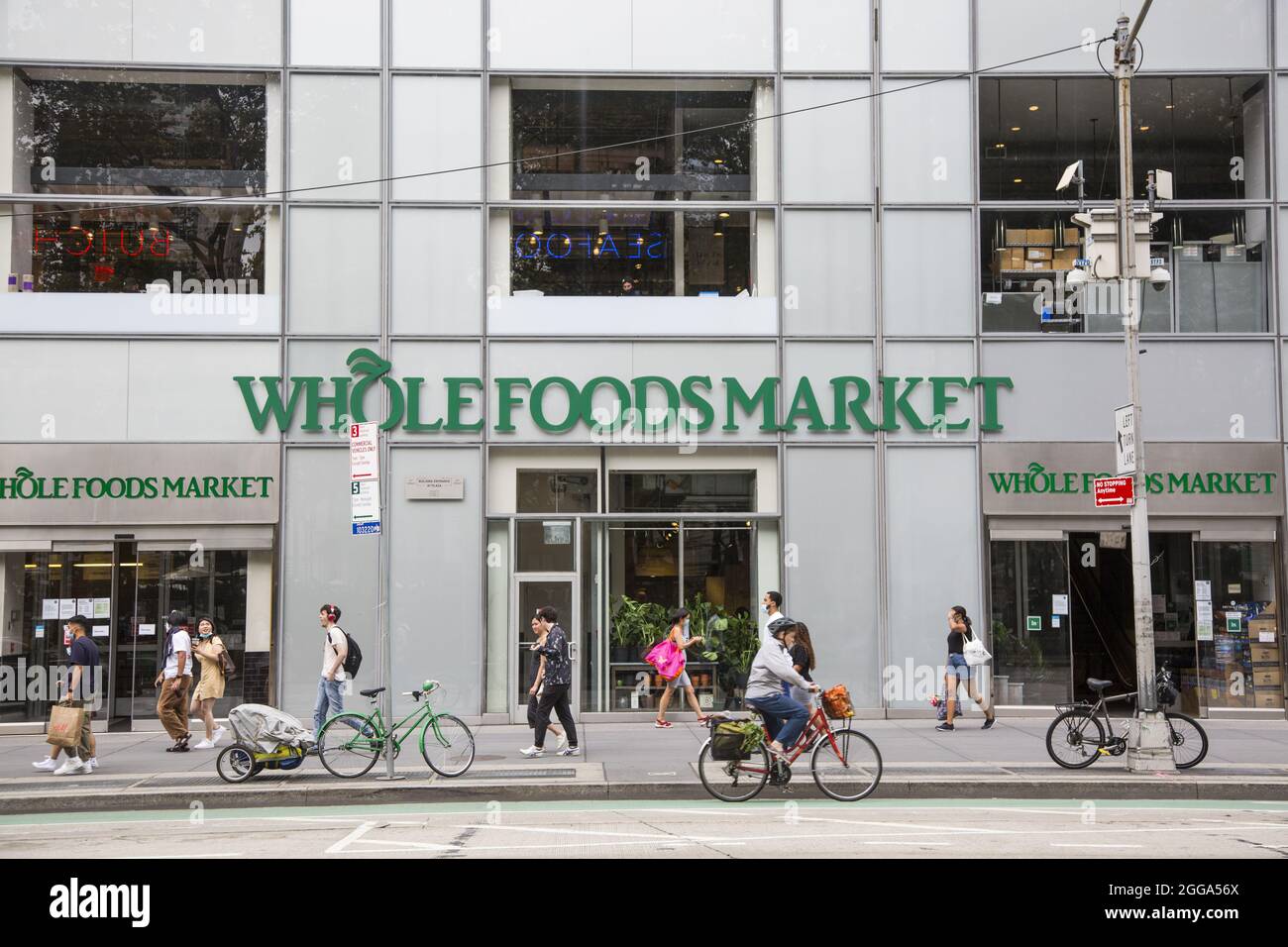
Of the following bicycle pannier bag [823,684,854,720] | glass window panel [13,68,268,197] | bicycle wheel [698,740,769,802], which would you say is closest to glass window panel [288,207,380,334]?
glass window panel [13,68,268,197]

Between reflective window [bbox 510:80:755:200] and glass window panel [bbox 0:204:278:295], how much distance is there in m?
4.09

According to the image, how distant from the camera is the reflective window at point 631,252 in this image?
1825 cm

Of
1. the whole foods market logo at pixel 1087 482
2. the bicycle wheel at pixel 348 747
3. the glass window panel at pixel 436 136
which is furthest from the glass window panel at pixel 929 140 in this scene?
the bicycle wheel at pixel 348 747

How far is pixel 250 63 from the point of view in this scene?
17.9 meters

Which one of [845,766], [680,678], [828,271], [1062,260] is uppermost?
[1062,260]

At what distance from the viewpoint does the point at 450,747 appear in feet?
42.0

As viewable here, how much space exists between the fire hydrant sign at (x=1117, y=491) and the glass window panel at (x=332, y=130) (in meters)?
10.9

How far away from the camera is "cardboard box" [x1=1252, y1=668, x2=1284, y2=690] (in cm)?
1781

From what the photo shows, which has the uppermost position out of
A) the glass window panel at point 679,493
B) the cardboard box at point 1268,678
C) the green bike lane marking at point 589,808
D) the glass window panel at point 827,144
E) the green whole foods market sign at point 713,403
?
the glass window panel at point 827,144

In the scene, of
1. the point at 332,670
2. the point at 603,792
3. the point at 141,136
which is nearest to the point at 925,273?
the point at 603,792

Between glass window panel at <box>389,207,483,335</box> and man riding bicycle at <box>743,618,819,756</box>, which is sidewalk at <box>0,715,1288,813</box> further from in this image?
glass window panel at <box>389,207,483,335</box>

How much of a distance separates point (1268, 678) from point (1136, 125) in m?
8.61

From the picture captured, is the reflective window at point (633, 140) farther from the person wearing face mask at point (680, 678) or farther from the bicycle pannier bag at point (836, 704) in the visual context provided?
the bicycle pannier bag at point (836, 704)

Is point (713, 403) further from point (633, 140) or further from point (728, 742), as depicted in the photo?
point (728, 742)
